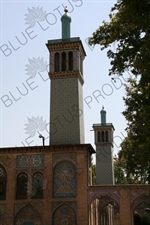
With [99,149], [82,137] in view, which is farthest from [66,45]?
[99,149]

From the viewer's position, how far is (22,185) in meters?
24.7

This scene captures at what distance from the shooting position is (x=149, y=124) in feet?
38.1

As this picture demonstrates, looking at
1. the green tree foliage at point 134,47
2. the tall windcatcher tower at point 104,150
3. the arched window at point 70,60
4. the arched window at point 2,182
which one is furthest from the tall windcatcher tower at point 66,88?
the tall windcatcher tower at point 104,150

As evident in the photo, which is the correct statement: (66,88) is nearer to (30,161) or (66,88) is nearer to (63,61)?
(63,61)

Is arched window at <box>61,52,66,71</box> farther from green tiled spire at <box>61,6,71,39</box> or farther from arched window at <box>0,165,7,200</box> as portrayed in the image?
arched window at <box>0,165,7,200</box>

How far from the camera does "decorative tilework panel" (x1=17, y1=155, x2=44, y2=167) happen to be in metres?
24.9

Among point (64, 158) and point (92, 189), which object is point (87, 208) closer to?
point (92, 189)

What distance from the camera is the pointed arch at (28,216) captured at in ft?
77.8

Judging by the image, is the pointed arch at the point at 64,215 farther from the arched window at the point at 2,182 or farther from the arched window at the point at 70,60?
the arched window at the point at 70,60

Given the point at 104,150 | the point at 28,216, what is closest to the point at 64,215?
the point at 28,216

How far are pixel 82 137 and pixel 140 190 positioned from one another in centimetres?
626

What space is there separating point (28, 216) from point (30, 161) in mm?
3983

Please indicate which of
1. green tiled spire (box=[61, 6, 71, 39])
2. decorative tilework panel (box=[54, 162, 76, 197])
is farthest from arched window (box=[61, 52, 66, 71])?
decorative tilework panel (box=[54, 162, 76, 197])

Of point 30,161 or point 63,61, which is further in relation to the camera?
point 63,61
